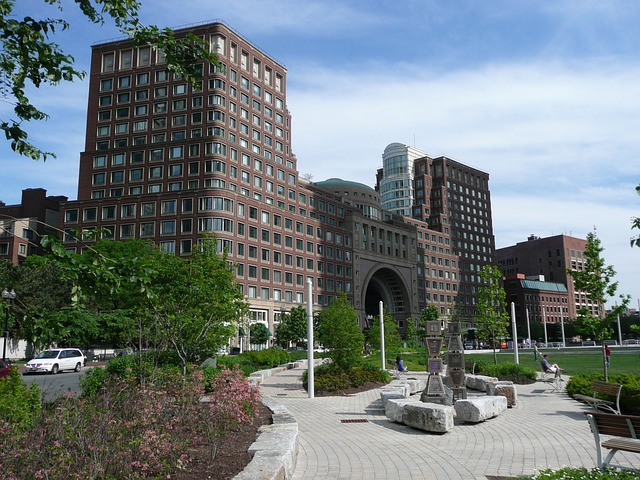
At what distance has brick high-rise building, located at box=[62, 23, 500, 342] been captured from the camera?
75688 mm

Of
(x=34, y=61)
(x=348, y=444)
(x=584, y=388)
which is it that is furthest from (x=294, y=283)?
(x=34, y=61)

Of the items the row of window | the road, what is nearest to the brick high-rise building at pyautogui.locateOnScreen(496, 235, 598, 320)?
the row of window

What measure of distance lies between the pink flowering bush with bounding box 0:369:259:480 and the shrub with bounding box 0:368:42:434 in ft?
4.46

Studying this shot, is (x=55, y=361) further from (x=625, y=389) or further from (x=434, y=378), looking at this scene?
(x=625, y=389)

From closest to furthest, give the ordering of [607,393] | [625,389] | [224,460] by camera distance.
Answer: [224,460]
[607,393]
[625,389]

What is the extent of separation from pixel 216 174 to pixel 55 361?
4368 cm

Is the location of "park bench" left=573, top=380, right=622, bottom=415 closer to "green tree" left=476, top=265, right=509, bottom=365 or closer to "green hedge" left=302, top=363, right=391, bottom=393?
"green hedge" left=302, top=363, right=391, bottom=393

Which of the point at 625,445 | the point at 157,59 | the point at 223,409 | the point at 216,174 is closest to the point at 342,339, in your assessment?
the point at 223,409

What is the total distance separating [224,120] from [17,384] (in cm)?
7015

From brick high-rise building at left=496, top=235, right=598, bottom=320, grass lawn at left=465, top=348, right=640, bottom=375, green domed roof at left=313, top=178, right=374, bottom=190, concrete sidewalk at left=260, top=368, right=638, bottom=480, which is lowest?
grass lawn at left=465, top=348, right=640, bottom=375

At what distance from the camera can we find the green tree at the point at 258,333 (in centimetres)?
7130

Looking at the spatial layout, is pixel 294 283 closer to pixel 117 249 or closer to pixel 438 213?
pixel 117 249

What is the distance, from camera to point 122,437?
711 cm

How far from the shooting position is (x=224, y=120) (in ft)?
258
